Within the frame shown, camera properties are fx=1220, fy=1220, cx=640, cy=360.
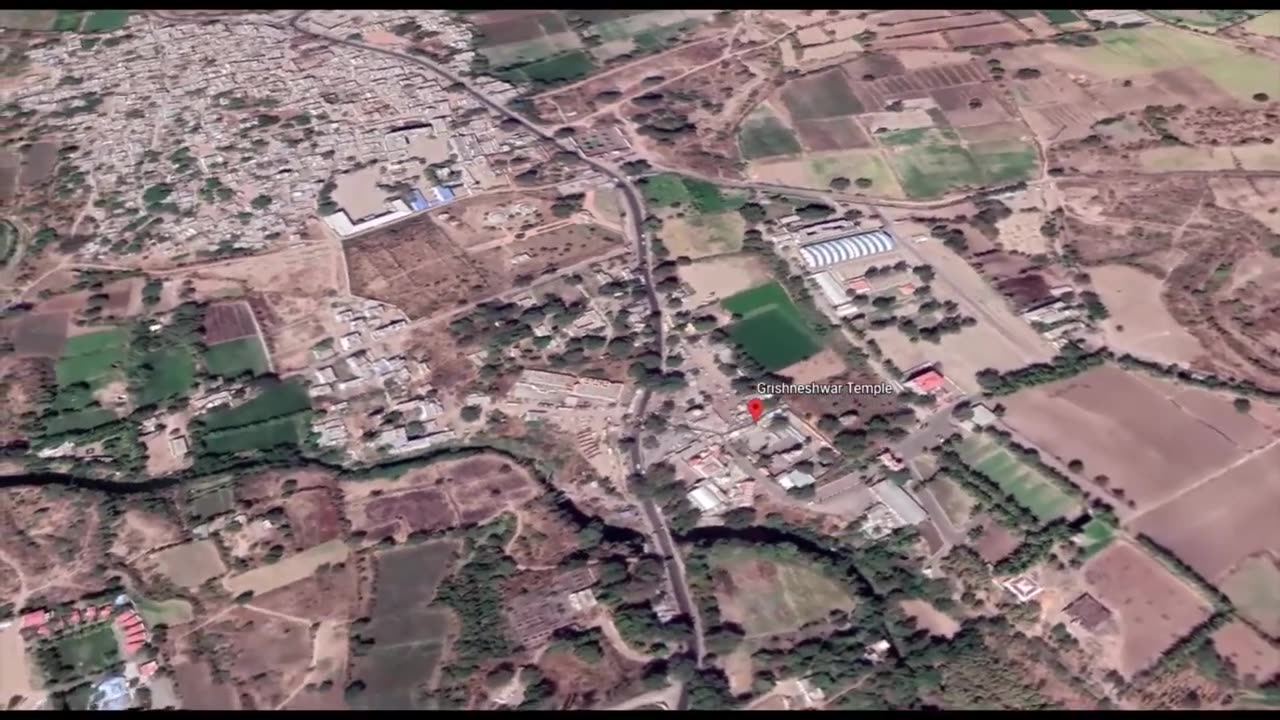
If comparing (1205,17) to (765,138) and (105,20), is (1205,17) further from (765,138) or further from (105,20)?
(105,20)

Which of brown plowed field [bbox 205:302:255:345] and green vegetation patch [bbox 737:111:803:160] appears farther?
green vegetation patch [bbox 737:111:803:160]

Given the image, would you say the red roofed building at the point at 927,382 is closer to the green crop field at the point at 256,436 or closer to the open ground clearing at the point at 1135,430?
the open ground clearing at the point at 1135,430

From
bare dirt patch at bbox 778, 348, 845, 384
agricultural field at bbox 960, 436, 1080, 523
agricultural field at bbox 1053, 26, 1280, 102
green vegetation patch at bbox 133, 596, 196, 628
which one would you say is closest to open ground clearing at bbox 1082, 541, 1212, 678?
agricultural field at bbox 960, 436, 1080, 523

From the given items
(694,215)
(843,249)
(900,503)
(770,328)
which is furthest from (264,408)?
(843,249)

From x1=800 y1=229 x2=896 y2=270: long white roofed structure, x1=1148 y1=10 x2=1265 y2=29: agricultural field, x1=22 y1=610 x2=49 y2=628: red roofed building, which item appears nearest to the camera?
x1=22 y1=610 x2=49 y2=628: red roofed building

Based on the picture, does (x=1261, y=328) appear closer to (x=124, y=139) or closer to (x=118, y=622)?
(x=118, y=622)

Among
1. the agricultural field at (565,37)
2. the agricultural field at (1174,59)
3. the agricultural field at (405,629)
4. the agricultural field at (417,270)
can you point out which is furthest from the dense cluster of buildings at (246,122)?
the agricultural field at (1174,59)

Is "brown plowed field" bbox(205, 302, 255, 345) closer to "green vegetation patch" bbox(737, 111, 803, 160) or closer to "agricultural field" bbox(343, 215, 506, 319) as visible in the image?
"agricultural field" bbox(343, 215, 506, 319)
